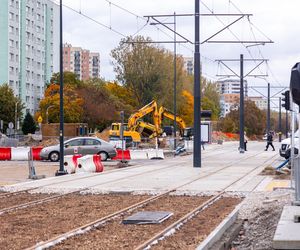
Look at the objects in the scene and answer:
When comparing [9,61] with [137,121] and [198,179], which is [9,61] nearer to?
[137,121]

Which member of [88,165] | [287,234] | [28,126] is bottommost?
[287,234]

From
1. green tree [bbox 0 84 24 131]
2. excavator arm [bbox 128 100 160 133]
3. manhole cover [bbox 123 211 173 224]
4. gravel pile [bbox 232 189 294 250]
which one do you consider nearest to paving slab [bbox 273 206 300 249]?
gravel pile [bbox 232 189 294 250]

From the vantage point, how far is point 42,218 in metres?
14.2

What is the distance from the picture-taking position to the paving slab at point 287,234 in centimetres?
931

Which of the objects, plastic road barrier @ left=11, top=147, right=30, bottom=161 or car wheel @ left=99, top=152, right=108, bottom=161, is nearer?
car wheel @ left=99, top=152, right=108, bottom=161

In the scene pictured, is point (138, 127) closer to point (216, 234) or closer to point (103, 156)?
point (103, 156)

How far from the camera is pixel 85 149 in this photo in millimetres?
40094

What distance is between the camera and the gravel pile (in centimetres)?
1109

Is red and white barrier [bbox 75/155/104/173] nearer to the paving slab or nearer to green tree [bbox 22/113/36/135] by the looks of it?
the paving slab

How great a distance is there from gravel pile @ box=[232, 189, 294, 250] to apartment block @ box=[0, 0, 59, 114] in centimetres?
9077

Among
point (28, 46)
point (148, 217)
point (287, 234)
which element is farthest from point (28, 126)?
point (287, 234)

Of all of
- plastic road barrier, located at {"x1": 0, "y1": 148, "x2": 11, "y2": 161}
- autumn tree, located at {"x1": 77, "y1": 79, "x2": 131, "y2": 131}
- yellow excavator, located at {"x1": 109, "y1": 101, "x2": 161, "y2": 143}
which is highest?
autumn tree, located at {"x1": 77, "y1": 79, "x2": 131, "y2": 131}

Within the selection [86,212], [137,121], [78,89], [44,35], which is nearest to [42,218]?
[86,212]

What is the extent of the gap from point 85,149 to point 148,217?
2649cm
